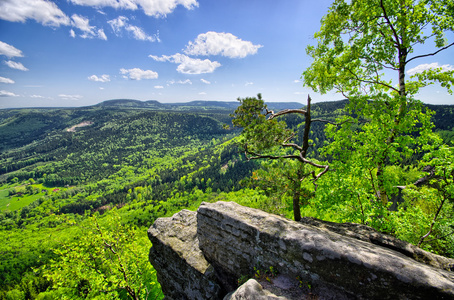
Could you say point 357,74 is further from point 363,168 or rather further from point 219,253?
point 219,253

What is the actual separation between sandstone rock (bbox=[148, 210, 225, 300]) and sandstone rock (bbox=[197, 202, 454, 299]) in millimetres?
931

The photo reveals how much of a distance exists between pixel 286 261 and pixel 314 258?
1.34m

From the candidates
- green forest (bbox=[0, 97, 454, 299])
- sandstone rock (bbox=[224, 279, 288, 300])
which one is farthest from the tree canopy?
sandstone rock (bbox=[224, 279, 288, 300])

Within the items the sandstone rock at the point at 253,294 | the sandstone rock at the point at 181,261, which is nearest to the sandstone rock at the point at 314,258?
the sandstone rock at the point at 181,261

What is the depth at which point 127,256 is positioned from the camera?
70.4 ft

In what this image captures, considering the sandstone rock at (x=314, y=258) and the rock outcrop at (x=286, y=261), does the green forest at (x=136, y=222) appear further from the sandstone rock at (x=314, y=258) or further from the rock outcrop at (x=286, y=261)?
the sandstone rock at (x=314, y=258)

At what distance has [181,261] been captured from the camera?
1301cm

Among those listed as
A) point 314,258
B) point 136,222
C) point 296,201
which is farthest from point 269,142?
point 136,222

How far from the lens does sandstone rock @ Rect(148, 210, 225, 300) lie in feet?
38.6

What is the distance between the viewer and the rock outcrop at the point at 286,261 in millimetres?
6707

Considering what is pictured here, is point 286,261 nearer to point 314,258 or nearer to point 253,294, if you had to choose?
point 314,258

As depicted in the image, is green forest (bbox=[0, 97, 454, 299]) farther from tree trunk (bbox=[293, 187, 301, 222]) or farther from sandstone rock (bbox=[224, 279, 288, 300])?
sandstone rock (bbox=[224, 279, 288, 300])

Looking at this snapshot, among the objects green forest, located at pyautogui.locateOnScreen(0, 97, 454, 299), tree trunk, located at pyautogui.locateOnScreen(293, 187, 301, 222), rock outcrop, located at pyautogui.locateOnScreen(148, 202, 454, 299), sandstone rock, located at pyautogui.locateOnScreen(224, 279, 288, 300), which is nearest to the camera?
rock outcrop, located at pyautogui.locateOnScreen(148, 202, 454, 299)

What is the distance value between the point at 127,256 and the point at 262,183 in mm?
19538
